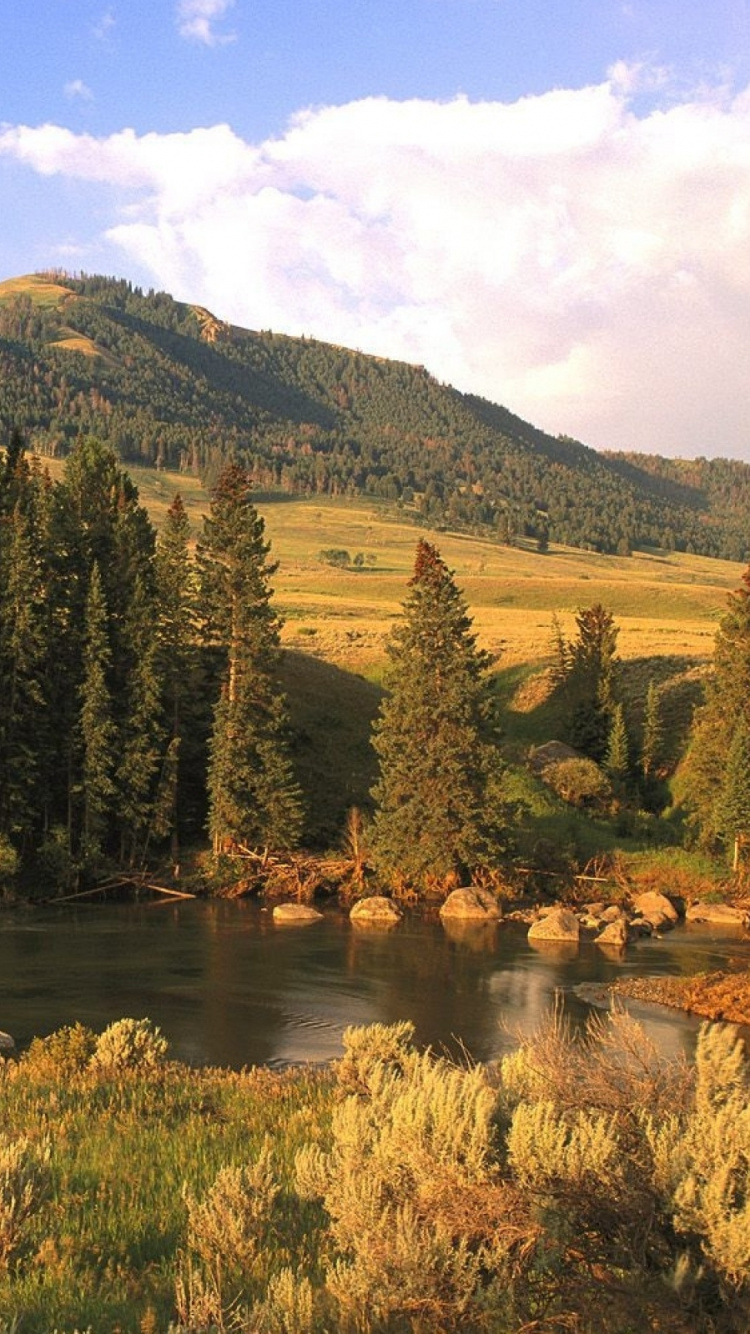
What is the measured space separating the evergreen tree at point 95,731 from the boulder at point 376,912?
12.2 m

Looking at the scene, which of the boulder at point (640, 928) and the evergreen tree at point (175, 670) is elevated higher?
the evergreen tree at point (175, 670)

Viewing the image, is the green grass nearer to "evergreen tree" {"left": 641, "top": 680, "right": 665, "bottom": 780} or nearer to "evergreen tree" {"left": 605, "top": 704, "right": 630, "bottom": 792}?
"evergreen tree" {"left": 605, "top": 704, "right": 630, "bottom": 792}

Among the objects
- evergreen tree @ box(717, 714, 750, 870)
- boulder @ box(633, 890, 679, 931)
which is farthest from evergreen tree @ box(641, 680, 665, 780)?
boulder @ box(633, 890, 679, 931)

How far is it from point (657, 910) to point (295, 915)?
1505 centimetres

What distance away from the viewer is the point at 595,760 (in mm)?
67438

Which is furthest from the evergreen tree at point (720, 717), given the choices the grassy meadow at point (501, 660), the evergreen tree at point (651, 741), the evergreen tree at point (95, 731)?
the evergreen tree at point (95, 731)

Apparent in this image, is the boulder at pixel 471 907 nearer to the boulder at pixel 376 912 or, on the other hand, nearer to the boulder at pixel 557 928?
the boulder at pixel 376 912

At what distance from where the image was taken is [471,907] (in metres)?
45.6

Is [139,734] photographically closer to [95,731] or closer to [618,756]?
[95,731]

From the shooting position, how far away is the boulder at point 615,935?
40.3 m

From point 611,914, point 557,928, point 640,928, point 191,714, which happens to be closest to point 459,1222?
point 557,928

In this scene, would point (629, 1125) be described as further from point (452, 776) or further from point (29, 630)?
point (29, 630)

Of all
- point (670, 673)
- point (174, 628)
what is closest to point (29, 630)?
point (174, 628)

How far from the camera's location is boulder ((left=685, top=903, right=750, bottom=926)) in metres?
45.4
